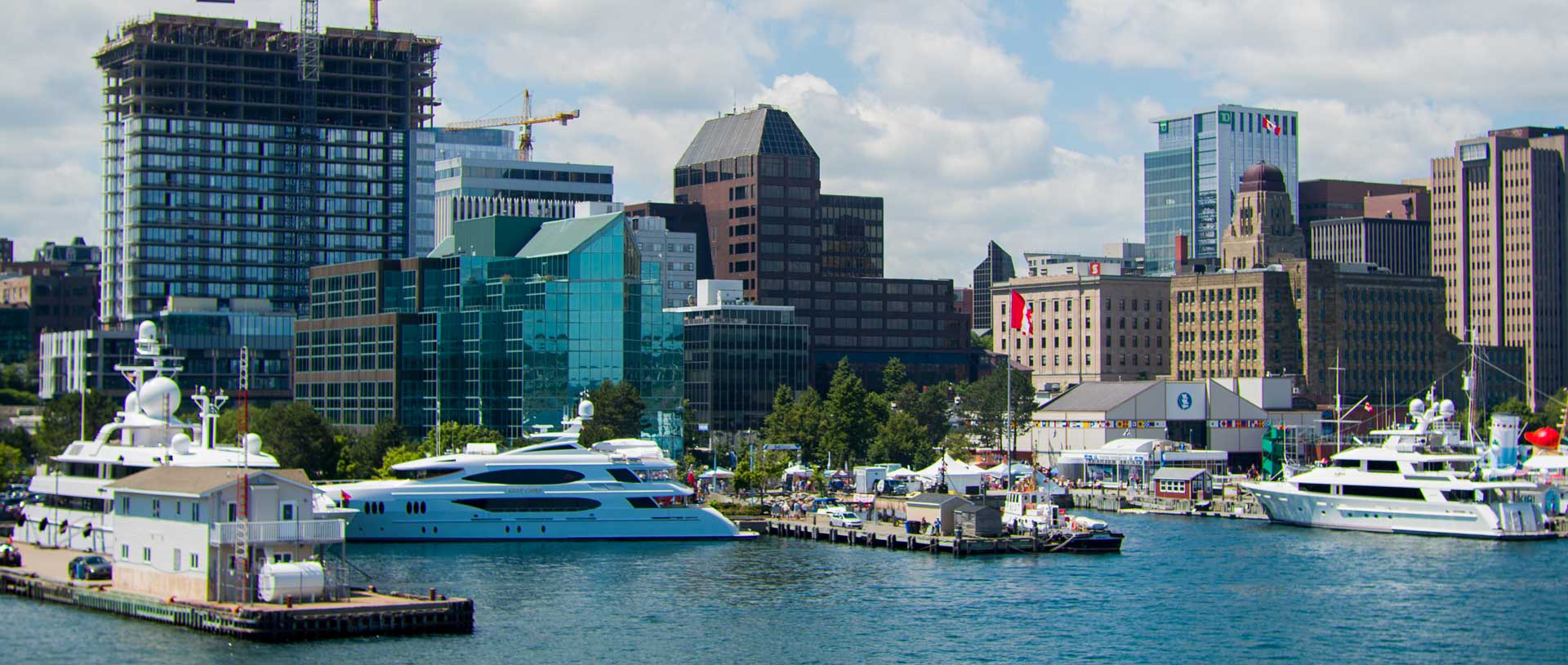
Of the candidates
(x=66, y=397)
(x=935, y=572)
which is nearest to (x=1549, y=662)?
(x=935, y=572)

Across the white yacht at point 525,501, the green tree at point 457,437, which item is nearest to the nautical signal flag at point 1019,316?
the green tree at point 457,437

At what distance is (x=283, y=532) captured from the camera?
78.6 metres

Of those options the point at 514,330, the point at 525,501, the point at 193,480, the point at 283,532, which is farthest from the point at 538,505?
the point at 283,532

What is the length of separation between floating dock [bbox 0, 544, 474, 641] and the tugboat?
48905mm

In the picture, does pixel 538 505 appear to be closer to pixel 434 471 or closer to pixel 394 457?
pixel 434 471

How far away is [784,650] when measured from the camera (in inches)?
3187

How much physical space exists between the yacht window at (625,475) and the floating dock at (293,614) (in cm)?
4197

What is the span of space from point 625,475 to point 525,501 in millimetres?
6691

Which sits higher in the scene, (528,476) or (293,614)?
(528,476)

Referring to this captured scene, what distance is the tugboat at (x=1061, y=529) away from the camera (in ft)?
394

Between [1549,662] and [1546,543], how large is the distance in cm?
5303

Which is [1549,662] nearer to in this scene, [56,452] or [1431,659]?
[1431,659]

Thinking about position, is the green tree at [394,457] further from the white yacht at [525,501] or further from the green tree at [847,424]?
the green tree at [847,424]

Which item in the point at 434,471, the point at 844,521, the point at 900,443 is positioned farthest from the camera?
the point at 900,443
